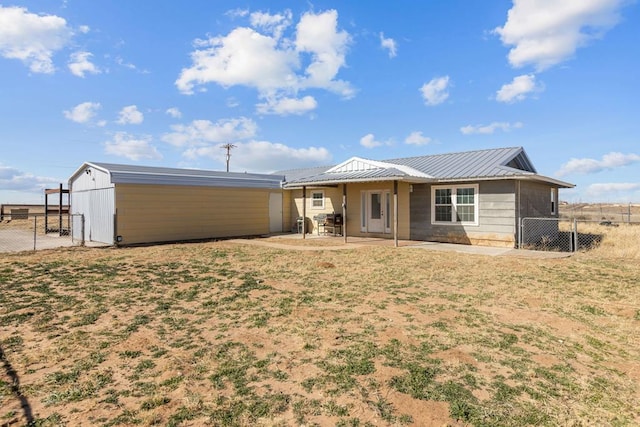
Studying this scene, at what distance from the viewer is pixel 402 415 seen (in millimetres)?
3131

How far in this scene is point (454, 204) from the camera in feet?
46.8

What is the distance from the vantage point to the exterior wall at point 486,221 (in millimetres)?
12945

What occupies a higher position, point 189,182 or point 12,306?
point 189,182

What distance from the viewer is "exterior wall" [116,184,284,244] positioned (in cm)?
1485

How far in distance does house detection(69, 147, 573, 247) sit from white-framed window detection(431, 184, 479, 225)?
1.5 inches

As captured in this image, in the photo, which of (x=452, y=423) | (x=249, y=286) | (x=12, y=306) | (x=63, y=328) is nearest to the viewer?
(x=452, y=423)

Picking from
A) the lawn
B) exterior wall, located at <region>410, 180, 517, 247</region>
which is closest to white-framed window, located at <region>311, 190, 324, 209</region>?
exterior wall, located at <region>410, 180, 517, 247</region>

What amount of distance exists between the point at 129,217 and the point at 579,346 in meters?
15.0

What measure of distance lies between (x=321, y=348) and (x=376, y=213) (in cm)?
1261

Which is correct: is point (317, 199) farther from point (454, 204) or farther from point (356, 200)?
point (454, 204)

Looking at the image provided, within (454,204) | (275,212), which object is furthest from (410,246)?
(275,212)

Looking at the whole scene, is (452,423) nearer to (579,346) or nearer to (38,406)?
(579,346)

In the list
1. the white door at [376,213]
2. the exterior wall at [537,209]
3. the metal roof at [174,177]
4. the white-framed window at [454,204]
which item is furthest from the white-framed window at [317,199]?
the exterior wall at [537,209]

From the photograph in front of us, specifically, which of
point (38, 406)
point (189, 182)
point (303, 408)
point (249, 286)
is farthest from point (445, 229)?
point (38, 406)
